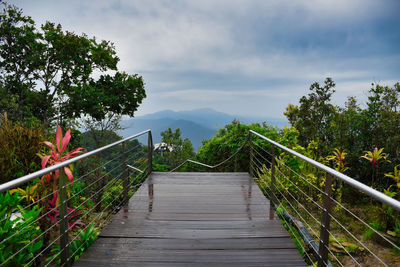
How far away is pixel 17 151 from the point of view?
11.6 feet

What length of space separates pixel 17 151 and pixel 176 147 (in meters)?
22.0

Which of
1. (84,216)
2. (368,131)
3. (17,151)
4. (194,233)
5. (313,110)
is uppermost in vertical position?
(313,110)

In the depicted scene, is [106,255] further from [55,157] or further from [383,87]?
[383,87]

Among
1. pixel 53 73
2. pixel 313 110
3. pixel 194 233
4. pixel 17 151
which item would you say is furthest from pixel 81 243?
pixel 53 73

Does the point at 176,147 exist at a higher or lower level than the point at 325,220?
lower

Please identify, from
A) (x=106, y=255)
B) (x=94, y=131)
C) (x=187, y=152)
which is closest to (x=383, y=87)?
(x=106, y=255)

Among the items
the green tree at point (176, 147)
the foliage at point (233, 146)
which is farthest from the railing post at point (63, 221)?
the green tree at point (176, 147)

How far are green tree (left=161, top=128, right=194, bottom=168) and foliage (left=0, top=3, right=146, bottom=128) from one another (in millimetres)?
10399

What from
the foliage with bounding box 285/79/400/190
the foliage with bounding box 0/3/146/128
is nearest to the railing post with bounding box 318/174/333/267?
the foliage with bounding box 285/79/400/190

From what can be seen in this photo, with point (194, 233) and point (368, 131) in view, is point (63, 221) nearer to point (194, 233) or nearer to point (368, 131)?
point (194, 233)

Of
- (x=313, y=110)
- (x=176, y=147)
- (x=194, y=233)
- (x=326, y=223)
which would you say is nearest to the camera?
(x=326, y=223)

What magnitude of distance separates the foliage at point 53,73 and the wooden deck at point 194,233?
37.0 ft

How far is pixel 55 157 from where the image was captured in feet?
8.89

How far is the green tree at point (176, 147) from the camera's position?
24891mm
